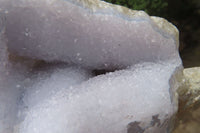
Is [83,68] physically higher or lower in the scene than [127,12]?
lower

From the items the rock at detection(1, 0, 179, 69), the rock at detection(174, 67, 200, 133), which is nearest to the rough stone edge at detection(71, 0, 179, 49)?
the rock at detection(1, 0, 179, 69)

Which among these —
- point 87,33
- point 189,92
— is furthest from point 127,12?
point 189,92

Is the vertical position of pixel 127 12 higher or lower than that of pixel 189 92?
higher

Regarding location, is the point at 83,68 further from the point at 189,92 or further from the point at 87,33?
the point at 189,92

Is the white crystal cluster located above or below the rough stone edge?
below

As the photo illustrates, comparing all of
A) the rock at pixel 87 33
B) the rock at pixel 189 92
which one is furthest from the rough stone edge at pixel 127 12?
the rock at pixel 189 92

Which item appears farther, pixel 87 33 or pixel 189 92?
pixel 189 92

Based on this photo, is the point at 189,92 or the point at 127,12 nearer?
the point at 127,12

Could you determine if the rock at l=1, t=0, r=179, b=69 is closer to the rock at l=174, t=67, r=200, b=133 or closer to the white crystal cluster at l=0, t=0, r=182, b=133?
the white crystal cluster at l=0, t=0, r=182, b=133
